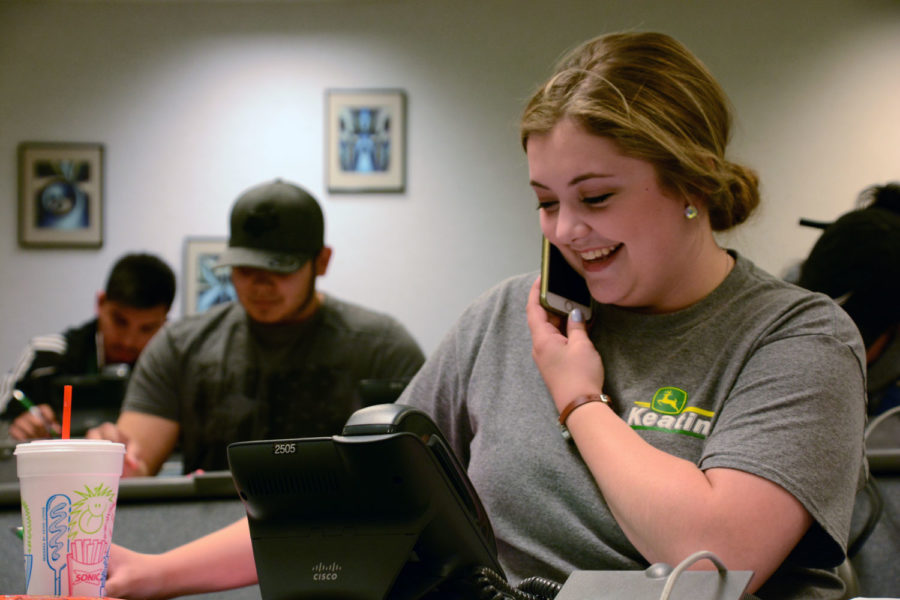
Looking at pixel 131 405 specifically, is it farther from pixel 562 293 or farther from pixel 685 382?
pixel 685 382

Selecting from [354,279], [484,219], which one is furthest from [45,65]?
[484,219]

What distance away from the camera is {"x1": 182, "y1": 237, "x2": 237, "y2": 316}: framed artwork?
12.7 ft

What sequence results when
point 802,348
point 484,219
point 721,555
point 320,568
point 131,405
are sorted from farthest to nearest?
point 484,219
point 131,405
point 802,348
point 721,555
point 320,568

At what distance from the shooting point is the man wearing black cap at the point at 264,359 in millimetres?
2336

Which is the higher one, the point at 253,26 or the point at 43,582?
the point at 253,26

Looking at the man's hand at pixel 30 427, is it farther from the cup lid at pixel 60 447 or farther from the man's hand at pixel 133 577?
the cup lid at pixel 60 447

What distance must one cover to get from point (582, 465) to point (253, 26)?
3.48m

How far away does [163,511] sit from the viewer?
1404mm

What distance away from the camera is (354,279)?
12.8ft

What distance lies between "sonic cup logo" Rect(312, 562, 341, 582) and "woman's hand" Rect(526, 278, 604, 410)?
38 cm

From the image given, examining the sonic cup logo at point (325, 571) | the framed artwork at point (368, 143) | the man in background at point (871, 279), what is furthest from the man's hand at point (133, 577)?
the framed artwork at point (368, 143)

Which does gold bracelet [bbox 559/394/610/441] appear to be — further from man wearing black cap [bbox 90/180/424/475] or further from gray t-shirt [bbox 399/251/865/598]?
man wearing black cap [bbox 90/180/424/475]

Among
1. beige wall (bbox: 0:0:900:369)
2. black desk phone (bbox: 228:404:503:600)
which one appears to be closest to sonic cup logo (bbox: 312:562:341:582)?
black desk phone (bbox: 228:404:503:600)

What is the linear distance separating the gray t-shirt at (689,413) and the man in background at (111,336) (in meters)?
2.31
